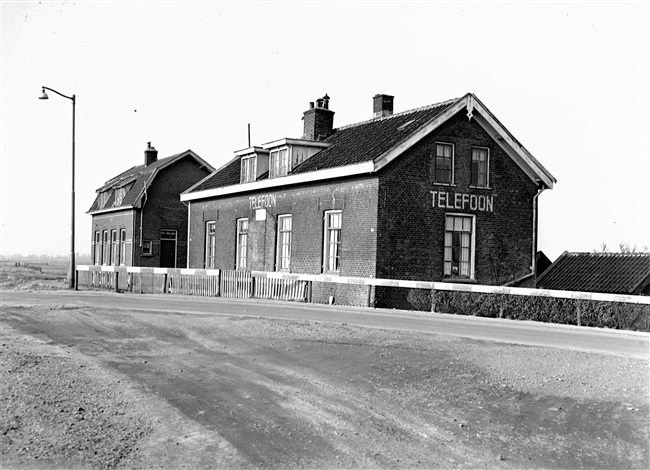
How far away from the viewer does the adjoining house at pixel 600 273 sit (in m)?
29.0

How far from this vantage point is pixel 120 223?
46.3 m

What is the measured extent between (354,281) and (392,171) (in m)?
3.86

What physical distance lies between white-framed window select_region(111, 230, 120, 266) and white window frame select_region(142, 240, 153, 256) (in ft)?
12.0

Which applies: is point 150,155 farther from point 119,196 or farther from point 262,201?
point 262,201

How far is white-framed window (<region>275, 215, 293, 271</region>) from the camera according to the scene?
28.0m

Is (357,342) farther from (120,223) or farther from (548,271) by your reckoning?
(120,223)

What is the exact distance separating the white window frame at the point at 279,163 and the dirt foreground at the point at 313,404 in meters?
16.8

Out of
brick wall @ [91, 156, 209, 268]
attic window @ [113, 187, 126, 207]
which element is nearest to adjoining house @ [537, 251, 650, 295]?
brick wall @ [91, 156, 209, 268]

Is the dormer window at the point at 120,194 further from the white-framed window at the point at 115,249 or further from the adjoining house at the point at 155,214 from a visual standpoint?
the white-framed window at the point at 115,249

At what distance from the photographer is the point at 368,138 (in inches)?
1057

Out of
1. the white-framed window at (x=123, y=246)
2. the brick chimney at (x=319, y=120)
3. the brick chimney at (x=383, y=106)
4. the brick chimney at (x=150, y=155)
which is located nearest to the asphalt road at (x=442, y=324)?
the brick chimney at (x=383, y=106)

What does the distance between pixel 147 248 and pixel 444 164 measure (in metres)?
Answer: 24.0

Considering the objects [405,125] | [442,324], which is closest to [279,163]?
[405,125]

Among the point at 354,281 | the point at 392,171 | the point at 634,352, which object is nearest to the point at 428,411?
the point at 634,352
